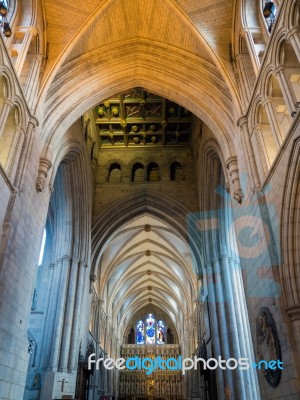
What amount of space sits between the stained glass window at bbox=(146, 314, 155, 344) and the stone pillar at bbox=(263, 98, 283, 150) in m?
29.3

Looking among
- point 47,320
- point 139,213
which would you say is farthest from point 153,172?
point 47,320

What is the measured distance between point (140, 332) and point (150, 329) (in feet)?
3.30

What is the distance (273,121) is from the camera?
24.9 feet

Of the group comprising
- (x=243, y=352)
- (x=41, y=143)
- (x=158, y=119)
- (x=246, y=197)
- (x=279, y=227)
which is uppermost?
(x=158, y=119)

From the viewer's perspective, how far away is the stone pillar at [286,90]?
654 centimetres

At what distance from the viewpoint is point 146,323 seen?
33938 mm

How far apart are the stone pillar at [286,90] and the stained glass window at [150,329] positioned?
30195 millimetres

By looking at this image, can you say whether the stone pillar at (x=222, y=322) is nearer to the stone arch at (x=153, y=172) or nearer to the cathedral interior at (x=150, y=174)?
the cathedral interior at (x=150, y=174)

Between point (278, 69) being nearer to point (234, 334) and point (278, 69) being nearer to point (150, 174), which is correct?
point (234, 334)

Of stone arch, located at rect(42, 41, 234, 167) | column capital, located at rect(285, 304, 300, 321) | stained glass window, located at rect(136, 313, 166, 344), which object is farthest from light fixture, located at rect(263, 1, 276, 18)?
stained glass window, located at rect(136, 313, 166, 344)

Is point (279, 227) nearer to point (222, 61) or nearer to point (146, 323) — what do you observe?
point (222, 61)

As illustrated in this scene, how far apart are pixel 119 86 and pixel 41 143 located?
4079mm

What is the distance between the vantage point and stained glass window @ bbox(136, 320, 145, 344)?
33.2 metres

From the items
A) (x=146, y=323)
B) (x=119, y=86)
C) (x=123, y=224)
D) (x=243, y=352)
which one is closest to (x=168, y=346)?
(x=146, y=323)
